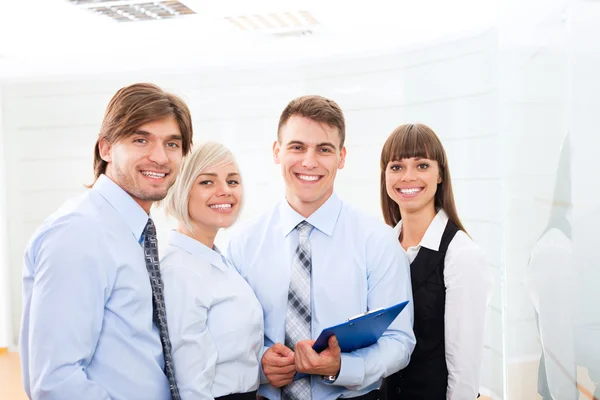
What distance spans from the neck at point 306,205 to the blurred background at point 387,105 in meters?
0.54

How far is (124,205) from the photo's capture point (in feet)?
5.85

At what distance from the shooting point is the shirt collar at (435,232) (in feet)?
8.06

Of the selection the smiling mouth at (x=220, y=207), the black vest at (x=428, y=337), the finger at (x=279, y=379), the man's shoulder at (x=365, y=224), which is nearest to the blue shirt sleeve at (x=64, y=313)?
the smiling mouth at (x=220, y=207)

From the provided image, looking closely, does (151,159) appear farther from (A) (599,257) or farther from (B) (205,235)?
(A) (599,257)

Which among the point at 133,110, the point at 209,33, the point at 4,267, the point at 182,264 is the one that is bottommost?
the point at 4,267

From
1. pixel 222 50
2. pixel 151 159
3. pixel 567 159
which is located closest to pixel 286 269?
pixel 151 159

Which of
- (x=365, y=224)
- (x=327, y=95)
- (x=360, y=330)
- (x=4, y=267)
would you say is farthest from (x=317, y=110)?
(x=4, y=267)

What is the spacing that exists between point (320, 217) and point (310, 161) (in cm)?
23

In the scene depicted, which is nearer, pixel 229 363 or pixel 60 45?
pixel 229 363

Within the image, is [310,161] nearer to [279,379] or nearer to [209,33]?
[279,379]

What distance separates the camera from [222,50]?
5.88 metres

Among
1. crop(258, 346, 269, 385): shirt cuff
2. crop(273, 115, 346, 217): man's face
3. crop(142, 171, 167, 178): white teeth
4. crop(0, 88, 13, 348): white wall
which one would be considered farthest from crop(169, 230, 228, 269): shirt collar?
crop(0, 88, 13, 348): white wall

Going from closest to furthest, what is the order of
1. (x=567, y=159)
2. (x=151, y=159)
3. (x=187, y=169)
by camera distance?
(x=567, y=159)
(x=151, y=159)
(x=187, y=169)

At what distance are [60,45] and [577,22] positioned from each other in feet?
18.2
